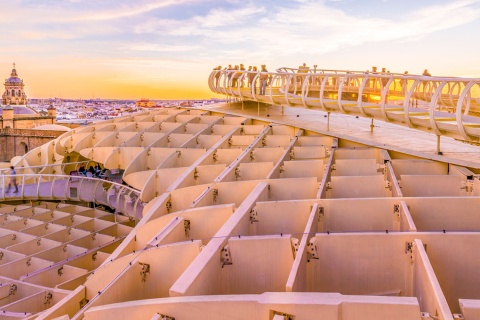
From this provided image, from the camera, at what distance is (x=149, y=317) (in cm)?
623

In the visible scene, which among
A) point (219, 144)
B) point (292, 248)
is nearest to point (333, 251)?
point (292, 248)

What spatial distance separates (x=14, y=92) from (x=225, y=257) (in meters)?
142

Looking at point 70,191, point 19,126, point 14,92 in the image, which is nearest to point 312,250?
point 70,191

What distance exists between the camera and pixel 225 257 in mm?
7383

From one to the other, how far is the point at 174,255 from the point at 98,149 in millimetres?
15665

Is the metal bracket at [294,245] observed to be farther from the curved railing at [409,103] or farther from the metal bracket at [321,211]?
the curved railing at [409,103]

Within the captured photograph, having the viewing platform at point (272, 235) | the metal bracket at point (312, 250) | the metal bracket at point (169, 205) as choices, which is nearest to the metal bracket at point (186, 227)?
the viewing platform at point (272, 235)

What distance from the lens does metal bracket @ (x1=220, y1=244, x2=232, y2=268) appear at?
7.34m

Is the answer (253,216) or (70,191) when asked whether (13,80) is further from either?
(253,216)

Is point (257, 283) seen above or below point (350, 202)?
below

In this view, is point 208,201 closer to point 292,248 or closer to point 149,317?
point 292,248

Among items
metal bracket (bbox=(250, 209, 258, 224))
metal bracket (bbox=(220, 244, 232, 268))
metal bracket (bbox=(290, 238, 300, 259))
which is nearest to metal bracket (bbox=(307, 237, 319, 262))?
metal bracket (bbox=(290, 238, 300, 259))

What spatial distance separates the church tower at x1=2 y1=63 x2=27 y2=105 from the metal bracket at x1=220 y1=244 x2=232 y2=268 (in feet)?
454

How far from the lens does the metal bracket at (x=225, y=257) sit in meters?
7.34
